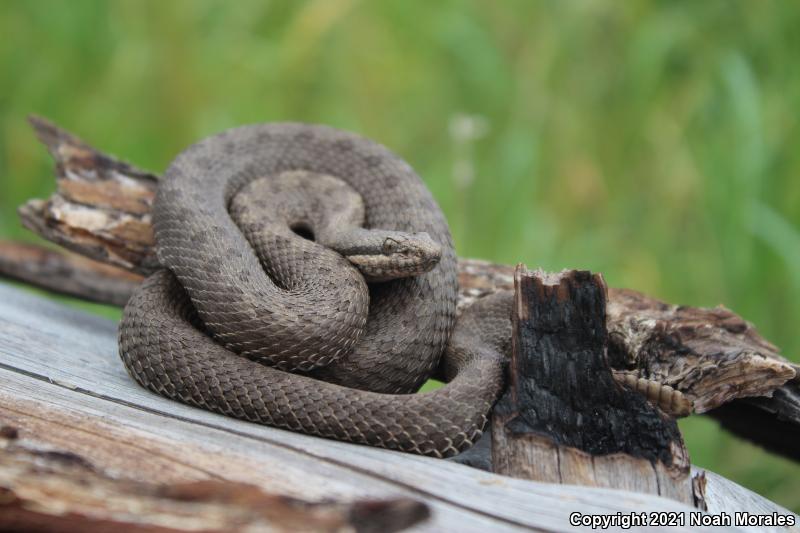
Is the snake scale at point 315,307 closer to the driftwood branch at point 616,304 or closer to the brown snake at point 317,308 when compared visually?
the brown snake at point 317,308

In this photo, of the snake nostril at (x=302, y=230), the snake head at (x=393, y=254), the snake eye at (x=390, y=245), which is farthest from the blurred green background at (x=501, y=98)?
the snake eye at (x=390, y=245)

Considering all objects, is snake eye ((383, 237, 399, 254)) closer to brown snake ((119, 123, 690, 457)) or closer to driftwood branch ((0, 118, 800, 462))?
brown snake ((119, 123, 690, 457))

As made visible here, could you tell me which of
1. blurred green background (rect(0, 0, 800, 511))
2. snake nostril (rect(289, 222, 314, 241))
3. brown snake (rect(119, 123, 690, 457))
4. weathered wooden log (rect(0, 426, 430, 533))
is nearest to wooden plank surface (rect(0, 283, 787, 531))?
weathered wooden log (rect(0, 426, 430, 533))

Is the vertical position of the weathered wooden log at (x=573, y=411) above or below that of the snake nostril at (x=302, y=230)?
below

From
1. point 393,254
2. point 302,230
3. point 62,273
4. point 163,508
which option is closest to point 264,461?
point 163,508

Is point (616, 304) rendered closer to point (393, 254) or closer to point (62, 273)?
point (393, 254)
